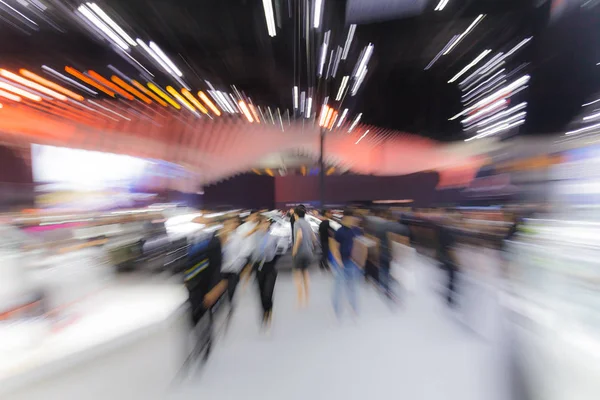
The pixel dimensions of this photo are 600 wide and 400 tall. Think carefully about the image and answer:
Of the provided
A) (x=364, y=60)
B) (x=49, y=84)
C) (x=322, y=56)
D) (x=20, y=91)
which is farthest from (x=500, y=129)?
(x=20, y=91)

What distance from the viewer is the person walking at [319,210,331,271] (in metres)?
3.82

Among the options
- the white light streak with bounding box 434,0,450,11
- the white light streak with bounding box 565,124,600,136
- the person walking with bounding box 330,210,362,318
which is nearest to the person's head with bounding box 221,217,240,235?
the person walking with bounding box 330,210,362,318

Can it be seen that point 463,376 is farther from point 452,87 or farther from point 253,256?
point 452,87

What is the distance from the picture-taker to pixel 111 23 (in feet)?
8.70

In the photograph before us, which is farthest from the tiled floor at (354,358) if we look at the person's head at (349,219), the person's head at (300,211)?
the person's head at (300,211)

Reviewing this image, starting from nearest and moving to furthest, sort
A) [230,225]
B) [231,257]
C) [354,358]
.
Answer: [354,358]
[231,257]
[230,225]

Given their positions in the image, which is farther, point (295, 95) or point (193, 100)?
point (295, 95)

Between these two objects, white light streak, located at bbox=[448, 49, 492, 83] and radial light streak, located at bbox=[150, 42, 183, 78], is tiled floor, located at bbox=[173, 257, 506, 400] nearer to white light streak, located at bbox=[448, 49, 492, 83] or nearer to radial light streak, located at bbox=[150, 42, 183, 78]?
radial light streak, located at bbox=[150, 42, 183, 78]

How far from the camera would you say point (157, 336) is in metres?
2.52

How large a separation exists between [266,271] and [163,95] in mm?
3073

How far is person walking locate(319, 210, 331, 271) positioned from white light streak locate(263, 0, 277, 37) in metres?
2.50

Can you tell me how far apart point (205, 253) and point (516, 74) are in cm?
482

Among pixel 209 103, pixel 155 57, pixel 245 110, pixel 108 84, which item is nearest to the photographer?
pixel 155 57

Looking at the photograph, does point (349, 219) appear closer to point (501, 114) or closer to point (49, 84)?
point (501, 114)
